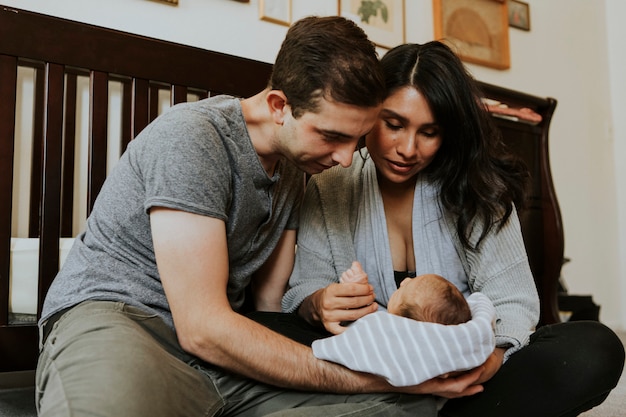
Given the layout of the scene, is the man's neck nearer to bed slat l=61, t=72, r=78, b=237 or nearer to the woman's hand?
the woman's hand

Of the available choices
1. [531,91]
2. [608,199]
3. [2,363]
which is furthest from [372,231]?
[608,199]

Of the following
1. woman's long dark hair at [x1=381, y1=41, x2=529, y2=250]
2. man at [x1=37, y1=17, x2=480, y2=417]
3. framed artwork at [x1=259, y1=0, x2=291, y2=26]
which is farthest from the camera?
framed artwork at [x1=259, y1=0, x2=291, y2=26]

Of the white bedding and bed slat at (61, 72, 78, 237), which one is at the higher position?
bed slat at (61, 72, 78, 237)

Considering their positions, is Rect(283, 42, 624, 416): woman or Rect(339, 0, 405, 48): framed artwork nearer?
Rect(283, 42, 624, 416): woman

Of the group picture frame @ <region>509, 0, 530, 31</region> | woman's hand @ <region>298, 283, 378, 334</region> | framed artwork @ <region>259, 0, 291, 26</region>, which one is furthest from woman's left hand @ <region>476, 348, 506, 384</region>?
picture frame @ <region>509, 0, 530, 31</region>

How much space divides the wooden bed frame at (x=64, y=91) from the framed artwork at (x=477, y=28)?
1.45 metres

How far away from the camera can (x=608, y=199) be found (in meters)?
3.46

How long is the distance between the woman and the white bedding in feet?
1.76

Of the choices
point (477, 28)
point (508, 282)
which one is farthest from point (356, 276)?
point (477, 28)

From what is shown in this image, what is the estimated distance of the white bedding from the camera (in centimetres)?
126

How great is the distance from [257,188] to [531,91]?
97.9 inches

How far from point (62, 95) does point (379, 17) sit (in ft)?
5.29

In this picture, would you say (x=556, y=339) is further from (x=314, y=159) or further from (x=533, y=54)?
(x=533, y=54)

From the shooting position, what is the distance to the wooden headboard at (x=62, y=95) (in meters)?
1.23
